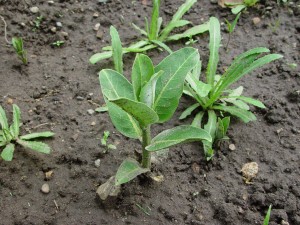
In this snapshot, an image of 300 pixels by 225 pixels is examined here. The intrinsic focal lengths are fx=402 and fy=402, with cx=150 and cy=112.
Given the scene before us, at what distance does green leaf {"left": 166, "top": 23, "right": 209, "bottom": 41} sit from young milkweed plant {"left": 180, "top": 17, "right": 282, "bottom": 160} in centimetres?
29

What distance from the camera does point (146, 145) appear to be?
6.22 ft

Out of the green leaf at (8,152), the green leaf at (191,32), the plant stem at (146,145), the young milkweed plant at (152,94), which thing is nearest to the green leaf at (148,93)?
the young milkweed plant at (152,94)

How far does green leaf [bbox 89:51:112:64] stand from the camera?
2588 mm

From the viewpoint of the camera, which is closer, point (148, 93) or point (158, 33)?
point (148, 93)

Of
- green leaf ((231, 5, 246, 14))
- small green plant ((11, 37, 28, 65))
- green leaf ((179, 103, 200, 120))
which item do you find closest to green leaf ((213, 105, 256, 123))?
green leaf ((179, 103, 200, 120))

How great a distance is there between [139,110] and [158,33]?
1.41 metres

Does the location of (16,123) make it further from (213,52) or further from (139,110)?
(213,52)

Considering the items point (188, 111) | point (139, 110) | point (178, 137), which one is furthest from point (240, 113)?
point (139, 110)

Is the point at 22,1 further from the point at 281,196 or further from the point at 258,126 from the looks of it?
the point at 281,196

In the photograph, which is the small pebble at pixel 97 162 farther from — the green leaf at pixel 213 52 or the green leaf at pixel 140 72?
the green leaf at pixel 213 52

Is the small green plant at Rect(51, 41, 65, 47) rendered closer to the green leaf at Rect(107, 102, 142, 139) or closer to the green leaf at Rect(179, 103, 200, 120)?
the green leaf at Rect(179, 103, 200, 120)

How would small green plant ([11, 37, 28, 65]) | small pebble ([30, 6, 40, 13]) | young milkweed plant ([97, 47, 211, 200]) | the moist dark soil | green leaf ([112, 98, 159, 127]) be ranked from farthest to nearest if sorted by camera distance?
small pebble ([30, 6, 40, 13]) → small green plant ([11, 37, 28, 65]) → the moist dark soil → young milkweed plant ([97, 47, 211, 200]) → green leaf ([112, 98, 159, 127])

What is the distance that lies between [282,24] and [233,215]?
5.13 feet

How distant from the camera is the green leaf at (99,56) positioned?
259 centimetres
